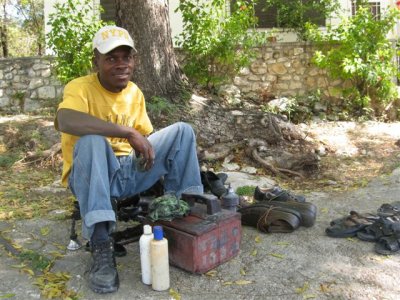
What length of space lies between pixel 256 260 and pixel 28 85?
7.34m

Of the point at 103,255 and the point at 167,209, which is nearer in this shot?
the point at 103,255

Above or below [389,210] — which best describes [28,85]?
above

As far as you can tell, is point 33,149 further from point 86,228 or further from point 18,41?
point 18,41

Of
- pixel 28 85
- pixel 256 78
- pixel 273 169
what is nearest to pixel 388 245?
pixel 273 169

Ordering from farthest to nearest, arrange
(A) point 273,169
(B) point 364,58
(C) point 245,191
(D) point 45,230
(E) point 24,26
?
(E) point 24,26 → (B) point 364,58 → (A) point 273,169 → (C) point 245,191 → (D) point 45,230

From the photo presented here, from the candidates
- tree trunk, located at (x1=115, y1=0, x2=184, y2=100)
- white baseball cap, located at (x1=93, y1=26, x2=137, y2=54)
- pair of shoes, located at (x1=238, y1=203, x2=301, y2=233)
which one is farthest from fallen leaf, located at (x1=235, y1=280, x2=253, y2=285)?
tree trunk, located at (x1=115, y1=0, x2=184, y2=100)

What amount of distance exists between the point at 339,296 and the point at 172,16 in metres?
8.82

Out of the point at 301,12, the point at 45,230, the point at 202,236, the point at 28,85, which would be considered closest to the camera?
the point at 202,236

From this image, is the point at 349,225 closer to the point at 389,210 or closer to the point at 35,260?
the point at 389,210

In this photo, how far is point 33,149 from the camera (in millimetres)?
6348

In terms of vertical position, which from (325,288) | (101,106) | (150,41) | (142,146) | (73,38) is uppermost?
(73,38)

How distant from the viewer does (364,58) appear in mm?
7902

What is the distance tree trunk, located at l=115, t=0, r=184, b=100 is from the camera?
6.08 metres

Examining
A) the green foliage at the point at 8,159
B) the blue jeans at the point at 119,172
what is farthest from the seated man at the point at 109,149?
the green foliage at the point at 8,159
